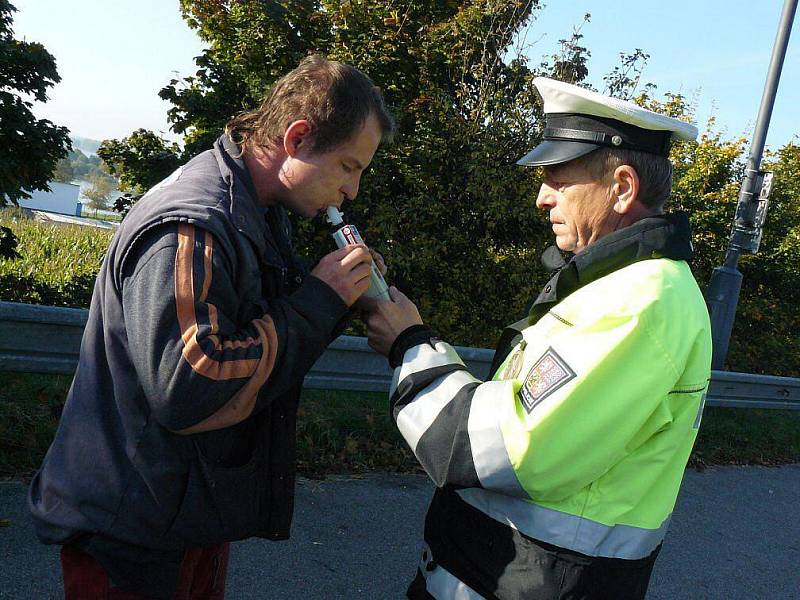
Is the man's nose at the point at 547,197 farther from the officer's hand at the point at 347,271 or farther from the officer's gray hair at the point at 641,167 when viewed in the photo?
the officer's hand at the point at 347,271

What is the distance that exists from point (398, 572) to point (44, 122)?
447cm

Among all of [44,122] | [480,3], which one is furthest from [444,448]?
[480,3]

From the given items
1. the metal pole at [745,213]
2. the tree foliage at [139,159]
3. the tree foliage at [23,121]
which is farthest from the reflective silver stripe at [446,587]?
the metal pole at [745,213]

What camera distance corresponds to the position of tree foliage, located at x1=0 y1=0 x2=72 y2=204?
5.59 meters

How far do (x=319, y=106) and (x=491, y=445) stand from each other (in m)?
0.95

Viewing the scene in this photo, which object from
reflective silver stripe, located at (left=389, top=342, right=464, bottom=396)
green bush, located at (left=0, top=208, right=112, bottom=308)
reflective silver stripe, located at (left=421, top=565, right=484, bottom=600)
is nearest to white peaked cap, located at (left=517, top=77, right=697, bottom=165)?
reflective silver stripe, located at (left=389, top=342, right=464, bottom=396)

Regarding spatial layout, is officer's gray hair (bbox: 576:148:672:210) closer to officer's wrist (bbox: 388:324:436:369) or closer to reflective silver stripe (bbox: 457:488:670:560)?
officer's wrist (bbox: 388:324:436:369)

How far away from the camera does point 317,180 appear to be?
193 cm

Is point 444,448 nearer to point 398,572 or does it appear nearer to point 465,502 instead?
point 465,502

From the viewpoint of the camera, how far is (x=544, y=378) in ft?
5.05

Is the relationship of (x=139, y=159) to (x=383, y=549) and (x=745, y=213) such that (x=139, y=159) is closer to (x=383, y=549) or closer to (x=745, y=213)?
(x=383, y=549)

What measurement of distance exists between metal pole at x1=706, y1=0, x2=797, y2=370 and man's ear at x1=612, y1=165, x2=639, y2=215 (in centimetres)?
667

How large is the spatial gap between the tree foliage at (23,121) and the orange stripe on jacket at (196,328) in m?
4.85

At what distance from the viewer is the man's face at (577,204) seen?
73.7 inches
